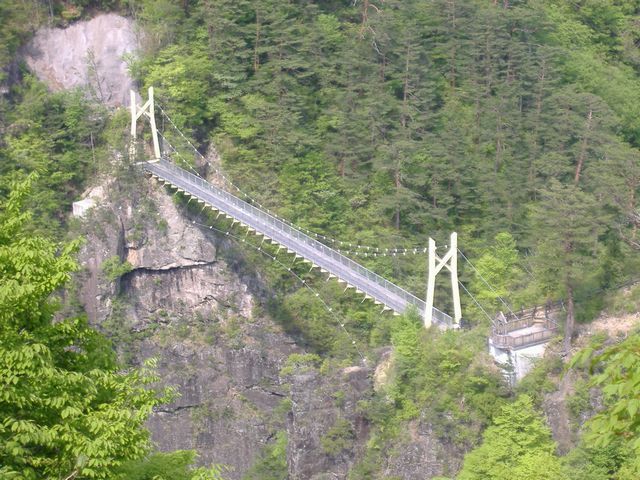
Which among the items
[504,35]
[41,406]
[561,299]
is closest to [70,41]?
[504,35]

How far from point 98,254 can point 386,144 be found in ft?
31.6

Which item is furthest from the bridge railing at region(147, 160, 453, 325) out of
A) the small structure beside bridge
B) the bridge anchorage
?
the small structure beside bridge

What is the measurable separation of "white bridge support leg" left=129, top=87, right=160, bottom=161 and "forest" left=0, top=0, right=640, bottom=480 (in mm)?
545

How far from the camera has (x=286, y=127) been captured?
122 feet

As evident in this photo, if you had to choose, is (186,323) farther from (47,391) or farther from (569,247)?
(47,391)

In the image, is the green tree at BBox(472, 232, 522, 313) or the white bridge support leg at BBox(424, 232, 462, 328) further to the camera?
the green tree at BBox(472, 232, 522, 313)

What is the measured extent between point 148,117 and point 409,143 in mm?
8510

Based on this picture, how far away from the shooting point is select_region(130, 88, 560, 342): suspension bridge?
30.8 metres

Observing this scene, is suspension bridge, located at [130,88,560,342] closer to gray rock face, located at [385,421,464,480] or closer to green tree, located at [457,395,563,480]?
gray rock face, located at [385,421,464,480]

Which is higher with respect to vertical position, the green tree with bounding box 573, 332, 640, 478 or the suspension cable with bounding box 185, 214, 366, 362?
the green tree with bounding box 573, 332, 640, 478

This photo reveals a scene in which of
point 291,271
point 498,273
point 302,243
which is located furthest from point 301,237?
point 498,273

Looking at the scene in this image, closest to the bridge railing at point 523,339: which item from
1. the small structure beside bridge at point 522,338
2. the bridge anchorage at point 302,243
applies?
the small structure beside bridge at point 522,338

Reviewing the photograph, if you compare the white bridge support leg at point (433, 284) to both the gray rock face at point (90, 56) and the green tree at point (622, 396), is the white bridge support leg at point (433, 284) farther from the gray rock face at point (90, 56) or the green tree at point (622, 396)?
the green tree at point (622, 396)

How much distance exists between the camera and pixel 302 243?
3384cm
